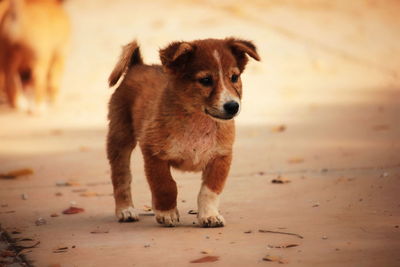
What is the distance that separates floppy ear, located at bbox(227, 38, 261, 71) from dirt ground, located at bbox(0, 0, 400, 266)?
3.24 feet

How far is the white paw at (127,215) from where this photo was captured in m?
5.64

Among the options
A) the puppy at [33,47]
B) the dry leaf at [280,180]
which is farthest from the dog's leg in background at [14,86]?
the dry leaf at [280,180]

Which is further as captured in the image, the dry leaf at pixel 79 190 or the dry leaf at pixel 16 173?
the dry leaf at pixel 16 173

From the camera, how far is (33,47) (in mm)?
11562

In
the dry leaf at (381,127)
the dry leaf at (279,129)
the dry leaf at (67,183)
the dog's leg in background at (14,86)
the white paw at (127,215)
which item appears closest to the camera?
the white paw at (127,215)

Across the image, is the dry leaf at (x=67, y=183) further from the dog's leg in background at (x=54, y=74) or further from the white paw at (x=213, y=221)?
the dog's leg in background at (x=54, y=74)

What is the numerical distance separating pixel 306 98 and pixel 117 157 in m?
6.34

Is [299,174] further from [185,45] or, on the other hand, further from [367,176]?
[185,45]

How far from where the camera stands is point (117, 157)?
5.91 metres

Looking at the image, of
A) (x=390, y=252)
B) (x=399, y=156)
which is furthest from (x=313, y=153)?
(x=390, y=252)

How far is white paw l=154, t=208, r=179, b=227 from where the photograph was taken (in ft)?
17.5

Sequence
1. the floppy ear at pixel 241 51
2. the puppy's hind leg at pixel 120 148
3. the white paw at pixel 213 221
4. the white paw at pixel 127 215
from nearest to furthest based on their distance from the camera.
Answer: the white paw at pixel 213 221 → the floppy ear at pixel 241 51 → the white paw at pixel 127 215 → the puppy's hind leg at pixel 120 148

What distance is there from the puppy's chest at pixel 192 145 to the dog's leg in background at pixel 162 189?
0.09 metres

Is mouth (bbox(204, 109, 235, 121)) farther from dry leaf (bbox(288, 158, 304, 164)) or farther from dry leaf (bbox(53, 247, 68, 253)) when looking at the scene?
dry leaf (bbox(288, 158, 304, 164))
